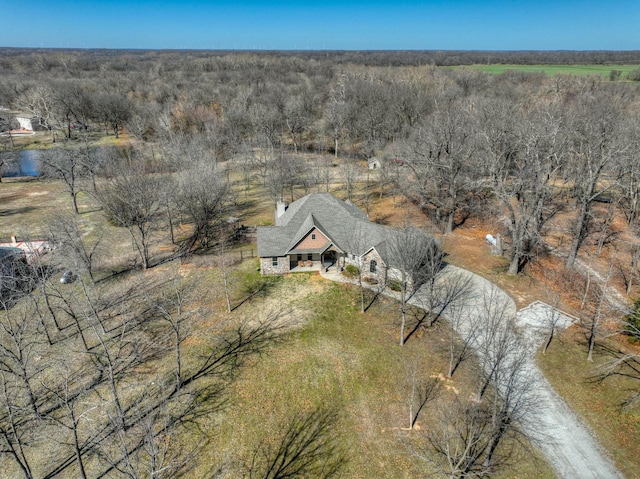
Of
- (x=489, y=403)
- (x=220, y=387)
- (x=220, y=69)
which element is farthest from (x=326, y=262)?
(x=220, y=69)

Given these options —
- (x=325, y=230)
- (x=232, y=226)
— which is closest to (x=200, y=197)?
(x=232, y=226)

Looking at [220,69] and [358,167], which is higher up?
[220,69]

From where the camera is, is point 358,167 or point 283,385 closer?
point 283,385

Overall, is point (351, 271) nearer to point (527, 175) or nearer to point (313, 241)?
point (313, 241)

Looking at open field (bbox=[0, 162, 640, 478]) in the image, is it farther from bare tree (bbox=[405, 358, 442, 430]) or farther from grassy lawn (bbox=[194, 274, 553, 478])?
bare tree (bbox=[405, 358, 442, 430])

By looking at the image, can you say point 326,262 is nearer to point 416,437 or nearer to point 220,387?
point 220,387

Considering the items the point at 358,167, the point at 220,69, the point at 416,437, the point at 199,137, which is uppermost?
the point at 220,69

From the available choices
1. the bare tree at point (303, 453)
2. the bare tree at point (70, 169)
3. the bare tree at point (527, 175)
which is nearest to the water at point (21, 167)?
the bare tree at point (70, 169)

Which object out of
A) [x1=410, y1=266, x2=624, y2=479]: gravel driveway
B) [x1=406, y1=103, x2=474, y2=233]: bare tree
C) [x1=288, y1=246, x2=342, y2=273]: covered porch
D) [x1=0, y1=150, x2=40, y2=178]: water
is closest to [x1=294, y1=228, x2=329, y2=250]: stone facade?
[x1=288, y1=246, x2=342, y2=273]: covered porch
